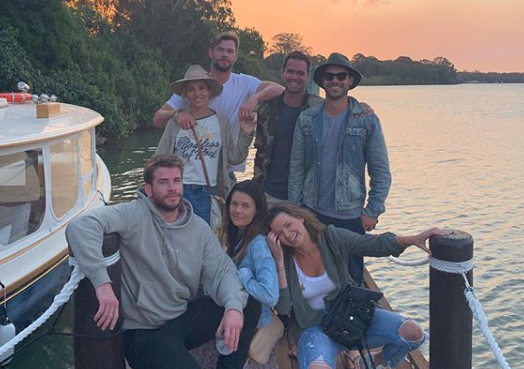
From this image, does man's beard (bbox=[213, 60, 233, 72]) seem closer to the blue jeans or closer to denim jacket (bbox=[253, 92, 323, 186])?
denim jacket (bbox=[253, 92, 323, 186])

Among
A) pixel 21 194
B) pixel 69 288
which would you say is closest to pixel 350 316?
pixel 69 288

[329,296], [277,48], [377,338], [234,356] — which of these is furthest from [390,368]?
[277,48]

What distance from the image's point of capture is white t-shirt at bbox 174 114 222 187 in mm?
4461

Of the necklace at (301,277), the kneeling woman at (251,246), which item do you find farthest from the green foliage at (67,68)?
the necklace at (301,277)

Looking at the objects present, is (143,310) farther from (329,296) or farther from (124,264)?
(329,296)

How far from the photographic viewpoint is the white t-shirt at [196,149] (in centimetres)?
446

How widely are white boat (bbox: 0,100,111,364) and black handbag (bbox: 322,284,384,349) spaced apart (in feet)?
8.54

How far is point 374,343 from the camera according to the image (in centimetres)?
356

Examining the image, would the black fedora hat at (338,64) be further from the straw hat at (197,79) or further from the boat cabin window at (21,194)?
the boat cabin window at (21,194)

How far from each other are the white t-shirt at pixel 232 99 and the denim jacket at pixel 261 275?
1266 millimetres

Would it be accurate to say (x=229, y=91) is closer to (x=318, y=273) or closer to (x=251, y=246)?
(x=251, y=246)

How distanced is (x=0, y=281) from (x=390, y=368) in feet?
10.1

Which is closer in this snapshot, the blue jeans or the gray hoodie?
the gray hoodie

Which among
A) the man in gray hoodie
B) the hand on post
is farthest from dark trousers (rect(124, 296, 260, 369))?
the hand on post
